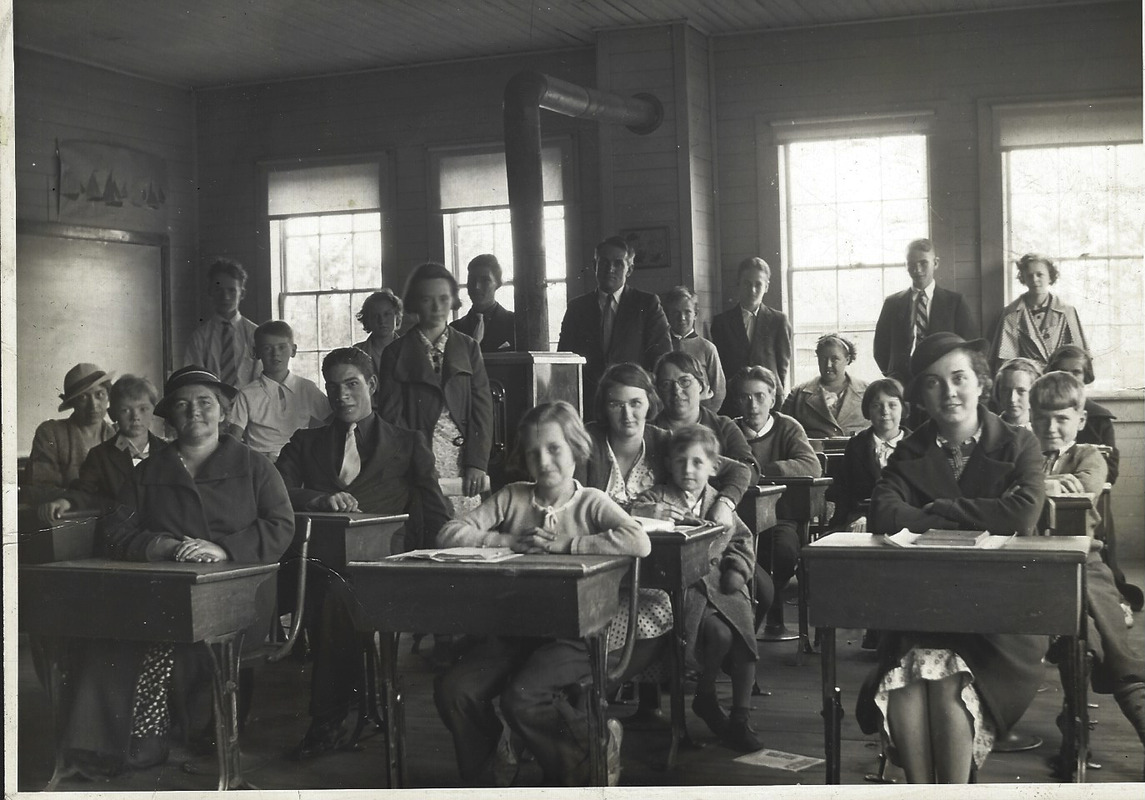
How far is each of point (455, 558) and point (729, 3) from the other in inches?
76.1

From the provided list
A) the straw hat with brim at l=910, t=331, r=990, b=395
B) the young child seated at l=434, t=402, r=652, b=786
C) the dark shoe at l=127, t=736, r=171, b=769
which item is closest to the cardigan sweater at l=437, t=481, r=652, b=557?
the young child seated at l=434, t=402, r=652, b=786

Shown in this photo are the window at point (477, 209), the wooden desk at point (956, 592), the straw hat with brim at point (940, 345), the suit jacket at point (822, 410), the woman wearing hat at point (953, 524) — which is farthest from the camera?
the window at point (477, 209)

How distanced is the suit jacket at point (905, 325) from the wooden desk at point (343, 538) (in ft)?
5.67

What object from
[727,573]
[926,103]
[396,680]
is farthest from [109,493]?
[926,103]

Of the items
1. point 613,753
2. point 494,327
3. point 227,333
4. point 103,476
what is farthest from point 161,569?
point 613,753

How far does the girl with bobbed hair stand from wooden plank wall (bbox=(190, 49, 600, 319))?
1533mm

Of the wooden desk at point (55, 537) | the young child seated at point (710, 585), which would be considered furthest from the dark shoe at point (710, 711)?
the wooden desk at point (55, 537)

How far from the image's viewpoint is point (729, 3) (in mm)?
3766

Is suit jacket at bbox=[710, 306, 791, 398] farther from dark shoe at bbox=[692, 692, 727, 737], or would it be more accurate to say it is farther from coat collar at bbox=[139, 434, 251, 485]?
coat collar at bbox=[139, 434, 251, 485]

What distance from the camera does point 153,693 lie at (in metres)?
3.73

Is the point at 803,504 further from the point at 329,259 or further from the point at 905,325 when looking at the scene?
the point at 329,259

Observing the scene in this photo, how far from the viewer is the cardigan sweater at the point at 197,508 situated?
3.80 meters

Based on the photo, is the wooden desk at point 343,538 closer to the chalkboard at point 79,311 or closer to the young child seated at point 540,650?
the young child seated at point 540,650

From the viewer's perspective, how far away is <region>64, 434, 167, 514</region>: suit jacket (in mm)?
3857
